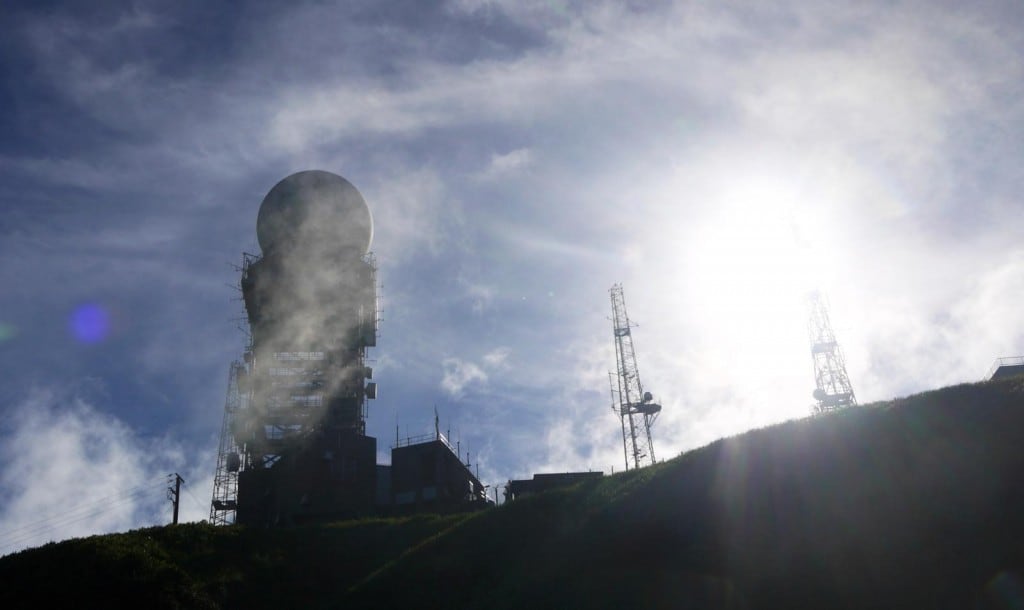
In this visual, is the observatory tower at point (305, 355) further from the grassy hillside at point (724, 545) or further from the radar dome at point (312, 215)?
the grassy hillside at point (724, 545)

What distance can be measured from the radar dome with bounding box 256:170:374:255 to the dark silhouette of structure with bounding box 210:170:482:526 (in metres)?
0.09

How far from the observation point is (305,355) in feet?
234

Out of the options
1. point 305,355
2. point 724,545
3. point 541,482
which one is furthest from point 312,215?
point 724,545

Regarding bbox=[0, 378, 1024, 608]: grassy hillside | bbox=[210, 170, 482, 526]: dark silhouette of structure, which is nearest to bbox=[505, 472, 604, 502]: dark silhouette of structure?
bbox=[210, 170, 482, 526]: dark silhouette of structure

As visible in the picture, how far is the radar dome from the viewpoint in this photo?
72.2 metres

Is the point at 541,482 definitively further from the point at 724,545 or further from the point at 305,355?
the point at 724,545

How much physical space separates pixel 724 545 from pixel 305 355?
4884cm

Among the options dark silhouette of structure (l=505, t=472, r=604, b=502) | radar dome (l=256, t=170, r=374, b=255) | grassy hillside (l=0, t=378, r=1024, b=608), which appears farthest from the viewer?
radar dome (l=256, t=170, r=374, b=255)

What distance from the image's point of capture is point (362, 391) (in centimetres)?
7225

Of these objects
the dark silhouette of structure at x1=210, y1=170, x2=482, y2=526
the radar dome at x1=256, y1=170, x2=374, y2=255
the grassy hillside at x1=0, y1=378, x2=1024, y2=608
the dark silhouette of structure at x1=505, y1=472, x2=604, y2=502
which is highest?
the radar dome at x1=256, y1=170, x2=374, y2=255

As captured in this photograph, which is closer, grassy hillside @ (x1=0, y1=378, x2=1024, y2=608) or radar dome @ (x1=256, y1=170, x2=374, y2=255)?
grassy hillside @ (x1=0, y1=378, x2=1024, y2=608)

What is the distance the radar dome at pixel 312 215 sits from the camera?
237 ft

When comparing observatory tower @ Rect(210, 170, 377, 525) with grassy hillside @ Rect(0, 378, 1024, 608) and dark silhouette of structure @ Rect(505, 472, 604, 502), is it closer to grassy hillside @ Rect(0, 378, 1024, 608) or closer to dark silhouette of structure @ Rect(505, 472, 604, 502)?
dark silhouette of structure @ Rect(505, 472, 604, 502)

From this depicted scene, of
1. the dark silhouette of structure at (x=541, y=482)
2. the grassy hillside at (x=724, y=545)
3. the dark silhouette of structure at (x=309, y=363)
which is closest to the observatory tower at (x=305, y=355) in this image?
the dark silhouette of structure at (x=309, y=363)
